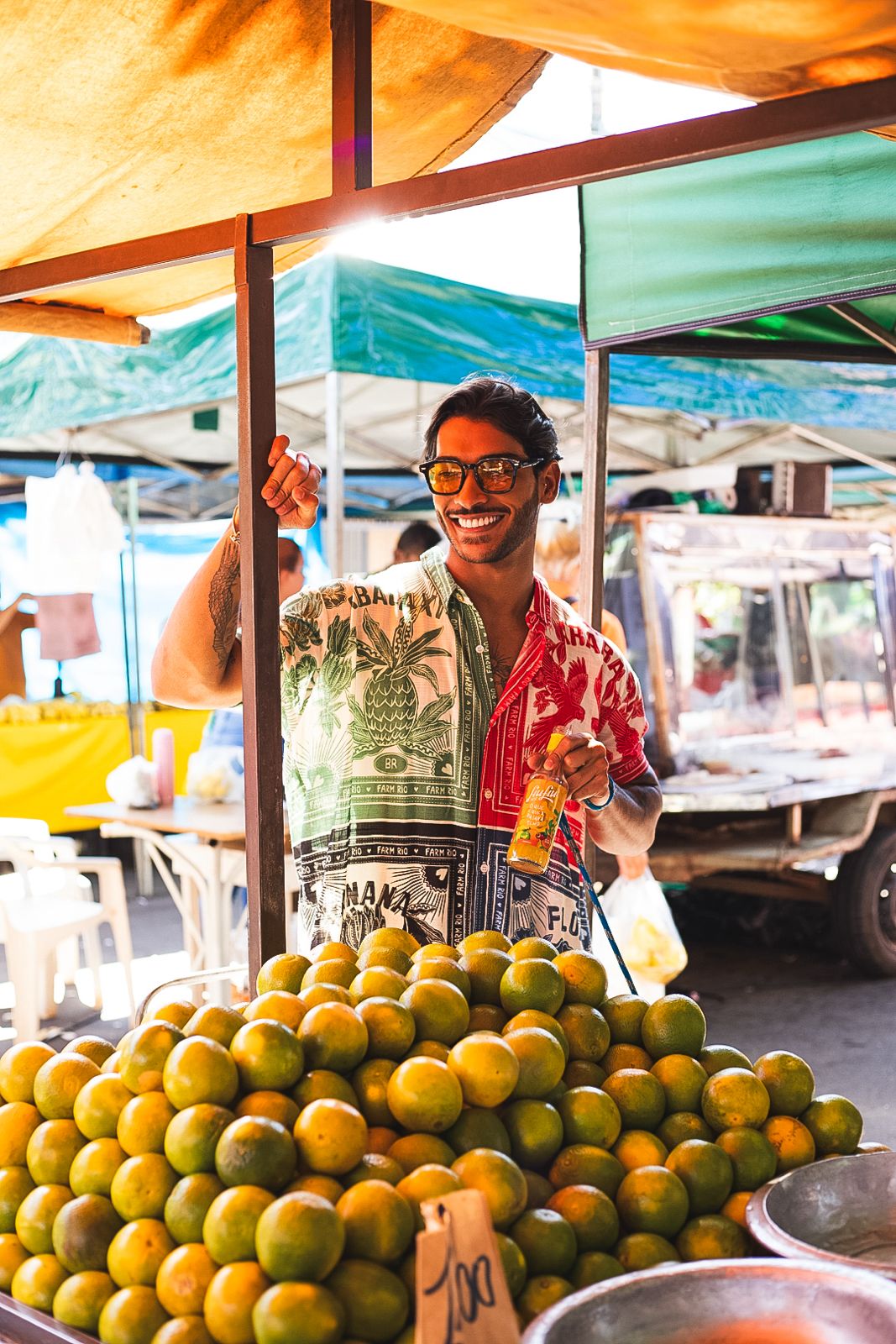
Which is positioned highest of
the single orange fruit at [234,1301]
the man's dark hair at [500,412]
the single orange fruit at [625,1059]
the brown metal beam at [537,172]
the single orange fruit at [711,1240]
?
the brown metal beam at [537,172]

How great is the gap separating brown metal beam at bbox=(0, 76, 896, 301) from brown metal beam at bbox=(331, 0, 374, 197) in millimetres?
50

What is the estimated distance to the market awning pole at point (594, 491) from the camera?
297cm

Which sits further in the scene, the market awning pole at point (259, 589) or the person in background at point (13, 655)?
the person in background at point (13, 655)

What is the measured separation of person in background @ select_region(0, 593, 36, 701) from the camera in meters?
9.05

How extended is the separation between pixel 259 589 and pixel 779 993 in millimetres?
5073

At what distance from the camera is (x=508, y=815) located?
2213 millimetres

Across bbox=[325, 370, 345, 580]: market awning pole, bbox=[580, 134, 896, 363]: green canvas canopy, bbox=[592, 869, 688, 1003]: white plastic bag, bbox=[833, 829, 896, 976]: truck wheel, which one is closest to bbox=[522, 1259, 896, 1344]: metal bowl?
Answer: bbox=[580, 134, 896, 363]: green canvas canopy

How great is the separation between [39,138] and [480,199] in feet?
3.23

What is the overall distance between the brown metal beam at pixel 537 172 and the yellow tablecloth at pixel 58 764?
20.9 feet

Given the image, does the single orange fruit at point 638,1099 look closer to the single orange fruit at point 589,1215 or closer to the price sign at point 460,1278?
the single orange fruit at point 589,1215

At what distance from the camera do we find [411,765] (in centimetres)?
220

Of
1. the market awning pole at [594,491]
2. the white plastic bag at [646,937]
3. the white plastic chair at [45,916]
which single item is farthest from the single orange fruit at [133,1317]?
the white plastic chair at [45,916]

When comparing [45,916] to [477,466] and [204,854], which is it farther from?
[477,466]

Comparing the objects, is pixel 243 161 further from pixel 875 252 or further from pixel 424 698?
pixel 875 252
